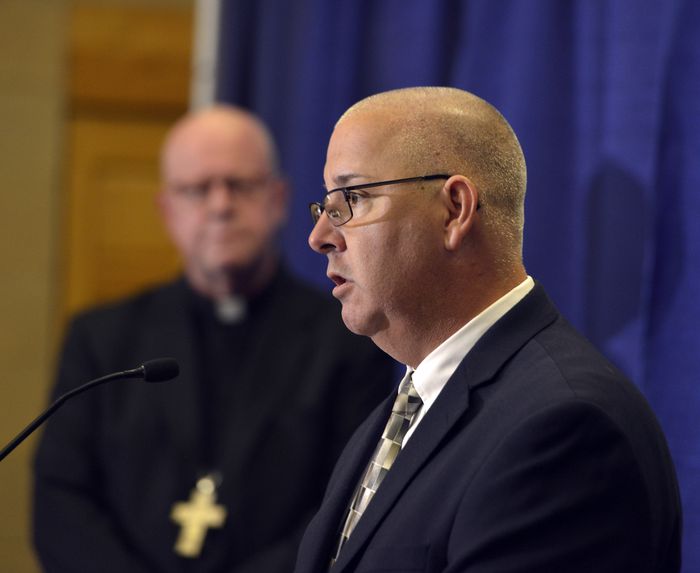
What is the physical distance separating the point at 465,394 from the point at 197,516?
4.11 ft

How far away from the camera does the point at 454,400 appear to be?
50.9 inches

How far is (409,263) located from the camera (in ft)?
4.56

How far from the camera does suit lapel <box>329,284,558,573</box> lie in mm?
1270

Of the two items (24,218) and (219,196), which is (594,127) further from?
(24,218)

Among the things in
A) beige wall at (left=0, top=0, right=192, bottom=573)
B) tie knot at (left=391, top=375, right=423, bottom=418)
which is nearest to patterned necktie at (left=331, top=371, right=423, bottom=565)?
tie knot at (left=391, top=375, right=423, bottom=418)

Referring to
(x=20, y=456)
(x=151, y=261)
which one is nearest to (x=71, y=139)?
(x=151, y=261)

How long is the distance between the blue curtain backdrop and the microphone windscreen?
965mm

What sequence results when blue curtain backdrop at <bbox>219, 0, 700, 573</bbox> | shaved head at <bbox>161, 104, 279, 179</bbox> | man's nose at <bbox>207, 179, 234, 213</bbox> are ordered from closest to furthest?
blue curtain backdrop at <bbox>219, 0, 700, 573</bbox> → man's nose at <bbox>207, 179, 234, 213</bbox> → shaved head at <bbox>161, 104, 279, 179</bbox>

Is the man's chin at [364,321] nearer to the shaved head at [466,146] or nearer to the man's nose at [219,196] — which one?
the shaved head at [466,146]

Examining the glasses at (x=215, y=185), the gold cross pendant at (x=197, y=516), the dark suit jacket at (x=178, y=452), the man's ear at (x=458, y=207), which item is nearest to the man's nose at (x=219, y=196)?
the glasses at (x=215, y=185)

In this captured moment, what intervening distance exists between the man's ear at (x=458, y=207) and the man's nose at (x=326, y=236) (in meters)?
0.15

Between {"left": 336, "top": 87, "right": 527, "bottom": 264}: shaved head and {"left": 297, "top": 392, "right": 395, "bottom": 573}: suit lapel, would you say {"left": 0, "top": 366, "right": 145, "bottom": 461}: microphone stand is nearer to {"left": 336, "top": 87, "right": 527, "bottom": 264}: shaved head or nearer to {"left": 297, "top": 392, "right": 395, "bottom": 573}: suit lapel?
{"left": 297, "top": 392, "right": 395, "bottom": 573}: suit lapel

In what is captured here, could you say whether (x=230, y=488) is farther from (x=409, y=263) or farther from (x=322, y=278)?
(x=409, y=263)

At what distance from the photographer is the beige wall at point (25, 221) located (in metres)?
3.93
